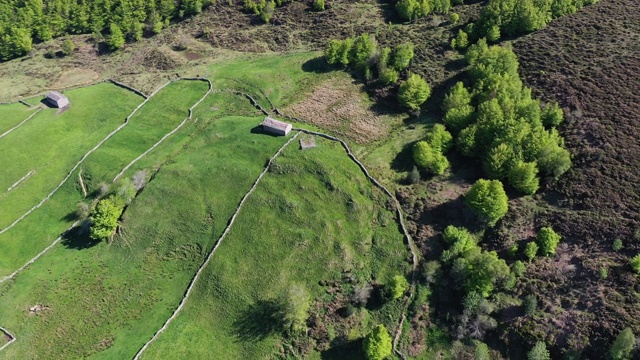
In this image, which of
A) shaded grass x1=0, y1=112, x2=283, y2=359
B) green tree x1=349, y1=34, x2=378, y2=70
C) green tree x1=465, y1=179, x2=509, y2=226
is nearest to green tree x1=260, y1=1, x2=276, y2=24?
green tree x1=349, y1=34, x2=378, y2=70

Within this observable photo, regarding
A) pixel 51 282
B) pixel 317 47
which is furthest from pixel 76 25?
pixel 51 282

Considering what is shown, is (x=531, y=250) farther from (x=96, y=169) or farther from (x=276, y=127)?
(x=96, y=169)

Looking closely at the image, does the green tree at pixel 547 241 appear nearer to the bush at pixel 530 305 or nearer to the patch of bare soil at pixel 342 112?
the bush at pixel 530 305

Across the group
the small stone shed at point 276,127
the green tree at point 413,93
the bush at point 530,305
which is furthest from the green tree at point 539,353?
the small stone shed at point 276,127

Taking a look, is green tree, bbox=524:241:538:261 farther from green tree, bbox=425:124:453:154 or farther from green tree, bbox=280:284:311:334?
green tree, bbox=280:284:311:334

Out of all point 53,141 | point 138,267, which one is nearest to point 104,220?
point 138,267

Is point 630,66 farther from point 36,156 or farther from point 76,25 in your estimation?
point 76,25

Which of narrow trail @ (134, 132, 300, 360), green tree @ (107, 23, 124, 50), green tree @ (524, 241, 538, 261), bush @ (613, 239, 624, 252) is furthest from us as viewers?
green tree @ (107, 23, 124, 50)
